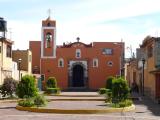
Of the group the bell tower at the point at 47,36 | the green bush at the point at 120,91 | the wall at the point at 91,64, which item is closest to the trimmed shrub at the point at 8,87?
the green bush at the point at 120,91

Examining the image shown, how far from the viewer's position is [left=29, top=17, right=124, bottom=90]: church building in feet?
220

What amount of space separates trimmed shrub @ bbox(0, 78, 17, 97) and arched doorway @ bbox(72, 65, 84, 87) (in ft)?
104

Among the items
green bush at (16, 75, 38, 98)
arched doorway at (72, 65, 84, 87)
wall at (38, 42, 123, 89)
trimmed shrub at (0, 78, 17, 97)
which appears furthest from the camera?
arched doorway at (72, 65, 84, 87)

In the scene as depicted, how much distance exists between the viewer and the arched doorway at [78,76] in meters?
68.6

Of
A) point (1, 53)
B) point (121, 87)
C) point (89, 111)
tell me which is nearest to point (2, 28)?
point (1, 53)

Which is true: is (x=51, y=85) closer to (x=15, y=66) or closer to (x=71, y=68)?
(x=15, y=66)

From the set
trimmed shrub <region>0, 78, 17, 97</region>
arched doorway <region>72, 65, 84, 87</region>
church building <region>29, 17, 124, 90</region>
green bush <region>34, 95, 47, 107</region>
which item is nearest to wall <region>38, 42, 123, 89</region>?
church building <region>29, 17, 124, 90</region>

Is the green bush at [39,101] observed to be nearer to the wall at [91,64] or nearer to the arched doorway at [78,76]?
the wall at [91,64]

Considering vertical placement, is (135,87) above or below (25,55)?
below

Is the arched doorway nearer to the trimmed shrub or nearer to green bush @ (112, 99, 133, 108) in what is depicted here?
the trimmed shrub

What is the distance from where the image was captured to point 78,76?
225 feet

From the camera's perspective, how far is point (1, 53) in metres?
41.3

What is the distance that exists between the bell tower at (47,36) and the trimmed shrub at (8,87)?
3074 cm

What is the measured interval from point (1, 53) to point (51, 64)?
26.2 meters
